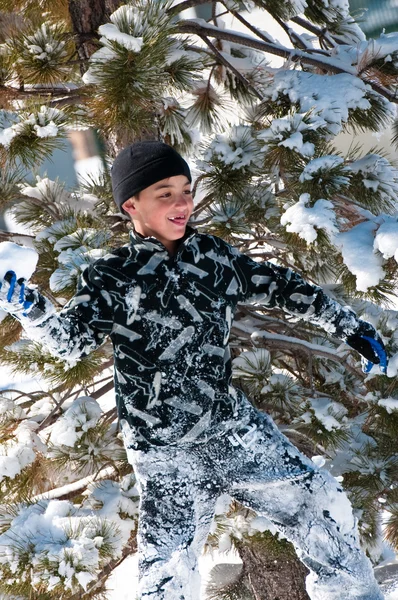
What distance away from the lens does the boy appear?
1.73m

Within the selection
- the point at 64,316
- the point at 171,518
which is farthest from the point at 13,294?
the point at 171,518

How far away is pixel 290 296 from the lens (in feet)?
6.23

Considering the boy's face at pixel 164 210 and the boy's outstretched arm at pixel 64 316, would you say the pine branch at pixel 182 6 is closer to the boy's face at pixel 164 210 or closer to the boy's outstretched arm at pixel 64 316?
the boy's face at pixel 164 210

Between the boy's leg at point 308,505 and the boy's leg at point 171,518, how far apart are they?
100 mm

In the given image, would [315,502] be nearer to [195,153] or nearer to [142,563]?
[142,563]

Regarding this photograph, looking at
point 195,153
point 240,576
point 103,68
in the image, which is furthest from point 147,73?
point 240,576

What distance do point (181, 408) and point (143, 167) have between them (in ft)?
1.91

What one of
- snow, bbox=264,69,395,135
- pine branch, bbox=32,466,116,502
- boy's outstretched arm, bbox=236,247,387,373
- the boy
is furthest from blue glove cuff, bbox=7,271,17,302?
pine branch, bbox=32,466,116,502

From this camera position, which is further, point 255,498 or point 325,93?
point 325,93

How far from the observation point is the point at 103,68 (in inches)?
75.2

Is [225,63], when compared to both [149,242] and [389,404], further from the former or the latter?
[389,404]

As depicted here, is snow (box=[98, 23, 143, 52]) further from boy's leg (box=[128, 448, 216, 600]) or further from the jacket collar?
boy's leg (box=[128, 448, 216, 600])

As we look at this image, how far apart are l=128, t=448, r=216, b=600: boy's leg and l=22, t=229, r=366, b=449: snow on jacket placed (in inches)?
2.3

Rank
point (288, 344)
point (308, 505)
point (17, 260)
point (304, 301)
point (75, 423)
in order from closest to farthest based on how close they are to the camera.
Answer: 1. point (17, 260)
2. point (308, 505)
3. point (304, 301)
4. point (75, 423)
5. point (288, 344)
